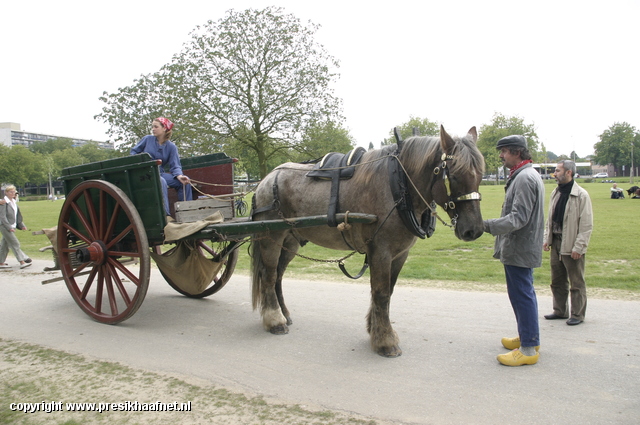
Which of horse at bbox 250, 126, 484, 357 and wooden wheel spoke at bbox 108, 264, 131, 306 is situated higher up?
horse at bbox 250, 126, 484, 357

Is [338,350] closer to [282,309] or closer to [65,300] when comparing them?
[282,309]

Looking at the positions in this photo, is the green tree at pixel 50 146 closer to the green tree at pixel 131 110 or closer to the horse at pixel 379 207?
the green tree at pixel 131 110

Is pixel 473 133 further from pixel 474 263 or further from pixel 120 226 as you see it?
pixel 474 263

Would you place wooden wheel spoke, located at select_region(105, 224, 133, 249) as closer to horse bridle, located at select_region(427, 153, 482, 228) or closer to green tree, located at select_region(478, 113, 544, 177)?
horse bridle, located at select_region(427, 153, 482, 228)

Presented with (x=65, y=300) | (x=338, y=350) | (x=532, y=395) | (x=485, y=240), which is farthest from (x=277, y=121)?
(x=532, y=395)

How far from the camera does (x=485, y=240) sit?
12.2 meters

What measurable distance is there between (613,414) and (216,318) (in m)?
4.18

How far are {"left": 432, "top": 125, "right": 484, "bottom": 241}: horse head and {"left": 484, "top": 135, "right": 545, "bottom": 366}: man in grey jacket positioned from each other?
0.17 meters

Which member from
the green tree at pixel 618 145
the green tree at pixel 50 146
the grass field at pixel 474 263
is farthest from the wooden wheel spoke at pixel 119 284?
the green tree at pixel 50 146

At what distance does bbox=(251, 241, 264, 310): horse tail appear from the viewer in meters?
5.17

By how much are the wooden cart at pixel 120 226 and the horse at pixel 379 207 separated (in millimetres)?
375

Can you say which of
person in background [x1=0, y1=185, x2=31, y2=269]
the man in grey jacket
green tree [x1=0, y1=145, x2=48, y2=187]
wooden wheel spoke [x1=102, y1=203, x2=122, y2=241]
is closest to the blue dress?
wooden wheel spoke [x1=102, y1=203, x2=122, y2=241]

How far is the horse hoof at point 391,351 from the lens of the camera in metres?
4.02

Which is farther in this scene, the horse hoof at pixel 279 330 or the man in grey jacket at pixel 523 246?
the horse hoof at pixel 279 330
